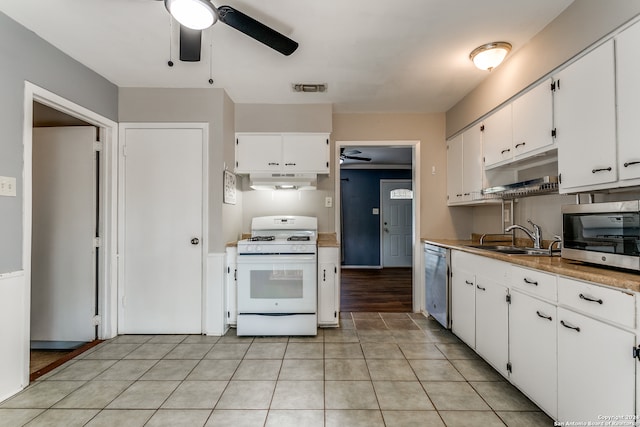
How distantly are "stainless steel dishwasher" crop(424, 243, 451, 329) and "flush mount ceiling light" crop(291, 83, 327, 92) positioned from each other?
1902 millimetres

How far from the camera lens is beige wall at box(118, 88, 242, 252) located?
9.60 ft

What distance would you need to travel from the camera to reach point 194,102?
9.70 feet

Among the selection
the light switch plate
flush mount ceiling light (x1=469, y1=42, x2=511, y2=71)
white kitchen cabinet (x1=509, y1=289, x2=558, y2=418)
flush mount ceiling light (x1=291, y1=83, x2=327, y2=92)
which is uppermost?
flush mount ceiling light (x1=291, y1=83, x2=327, y2=92)

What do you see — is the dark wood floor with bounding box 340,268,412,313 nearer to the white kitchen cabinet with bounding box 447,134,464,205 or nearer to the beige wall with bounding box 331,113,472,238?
the beige wall with bounding box 331,113,472,238

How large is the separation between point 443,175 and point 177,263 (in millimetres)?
3024

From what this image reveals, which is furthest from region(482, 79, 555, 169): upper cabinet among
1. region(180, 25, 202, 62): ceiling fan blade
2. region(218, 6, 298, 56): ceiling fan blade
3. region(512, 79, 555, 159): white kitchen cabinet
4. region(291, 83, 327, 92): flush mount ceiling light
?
region(180, 25, 202, 62): ceiling fan blade

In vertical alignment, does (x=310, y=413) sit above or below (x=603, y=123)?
below

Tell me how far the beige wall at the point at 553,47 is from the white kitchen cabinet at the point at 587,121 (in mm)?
97

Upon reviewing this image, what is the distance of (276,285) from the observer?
2.90 meters

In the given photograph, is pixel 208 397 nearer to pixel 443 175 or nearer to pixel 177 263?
pixel 177 263

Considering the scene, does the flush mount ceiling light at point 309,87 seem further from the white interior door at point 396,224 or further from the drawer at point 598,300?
the white interior door at point 396,224

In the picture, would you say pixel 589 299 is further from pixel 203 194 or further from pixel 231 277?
pixel 203 194

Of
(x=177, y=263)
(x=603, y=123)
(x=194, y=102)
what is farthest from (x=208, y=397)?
Answer: (x=603, y=123)

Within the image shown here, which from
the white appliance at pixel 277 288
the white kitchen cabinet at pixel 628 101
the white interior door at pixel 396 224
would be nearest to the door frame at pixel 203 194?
the white appliance at pixel 277 288
